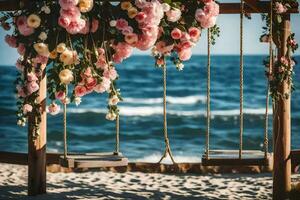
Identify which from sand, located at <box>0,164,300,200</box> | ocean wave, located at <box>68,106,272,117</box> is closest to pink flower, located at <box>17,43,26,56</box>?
sand, located at <box>0,164,300,200</box>

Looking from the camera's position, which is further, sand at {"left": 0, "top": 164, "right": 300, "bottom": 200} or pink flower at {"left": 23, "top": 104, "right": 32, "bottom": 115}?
sand at {"left": 0, "top": 164, "right": 300, "bottom": 200}

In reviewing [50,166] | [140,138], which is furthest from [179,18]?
→ [140,138]

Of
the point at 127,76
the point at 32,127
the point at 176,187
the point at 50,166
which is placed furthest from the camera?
the point at 127,76

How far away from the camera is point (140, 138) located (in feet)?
51.2

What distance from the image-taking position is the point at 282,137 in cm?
492

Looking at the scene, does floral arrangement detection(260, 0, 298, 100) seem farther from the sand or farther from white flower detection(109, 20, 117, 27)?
white flower detection(109, 20, 117, 27)

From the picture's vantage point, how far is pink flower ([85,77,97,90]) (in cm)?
404

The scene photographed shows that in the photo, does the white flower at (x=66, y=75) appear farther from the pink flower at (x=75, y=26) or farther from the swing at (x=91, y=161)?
the swing at (x=91, y=161)

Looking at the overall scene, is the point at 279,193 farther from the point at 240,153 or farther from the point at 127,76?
the point at 127,76

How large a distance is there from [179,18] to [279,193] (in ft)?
6.37

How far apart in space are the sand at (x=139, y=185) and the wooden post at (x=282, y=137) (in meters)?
0.60

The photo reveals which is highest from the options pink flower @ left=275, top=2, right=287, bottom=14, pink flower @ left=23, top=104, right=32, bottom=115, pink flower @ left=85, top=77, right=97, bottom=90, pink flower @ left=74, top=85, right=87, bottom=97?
pink flower @ left=275, top=2, right=287, bottom=14

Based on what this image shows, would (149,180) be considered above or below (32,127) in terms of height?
below

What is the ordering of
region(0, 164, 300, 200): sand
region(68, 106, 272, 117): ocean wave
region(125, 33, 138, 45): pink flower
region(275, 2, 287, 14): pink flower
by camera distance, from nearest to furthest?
region(125, 33, 138, 45): pink flower, region(275, 2, 287, 14): pink flower, region(0, 164, 300, 200): sand, region(68, 106, 272, 117): ocean wave
